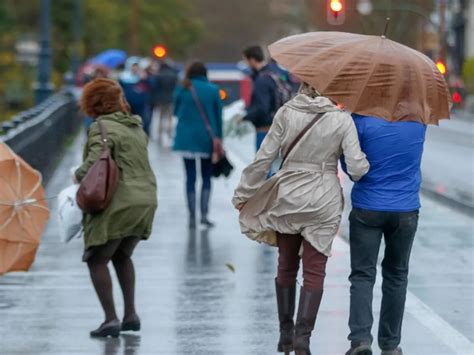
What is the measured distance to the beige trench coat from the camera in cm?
749

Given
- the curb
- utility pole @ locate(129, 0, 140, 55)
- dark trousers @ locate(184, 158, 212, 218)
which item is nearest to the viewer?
dark trousers @ locate(184, 158, 212, 218)

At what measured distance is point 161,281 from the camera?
35.8 feet

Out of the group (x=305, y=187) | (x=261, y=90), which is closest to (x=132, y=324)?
(x=305, y=187)

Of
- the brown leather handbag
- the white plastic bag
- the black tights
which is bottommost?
the black tights

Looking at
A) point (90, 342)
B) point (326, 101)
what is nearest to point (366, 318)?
point (326, 101)

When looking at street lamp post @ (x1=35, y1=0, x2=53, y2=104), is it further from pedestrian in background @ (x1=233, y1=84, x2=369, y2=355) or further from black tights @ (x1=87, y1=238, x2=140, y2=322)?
pedestrian in background @ (x1=233, y1=84, x2=369, y2=355)

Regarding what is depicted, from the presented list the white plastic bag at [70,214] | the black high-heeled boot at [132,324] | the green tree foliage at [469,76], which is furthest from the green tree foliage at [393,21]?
the black high-heeled boot at [132,324]

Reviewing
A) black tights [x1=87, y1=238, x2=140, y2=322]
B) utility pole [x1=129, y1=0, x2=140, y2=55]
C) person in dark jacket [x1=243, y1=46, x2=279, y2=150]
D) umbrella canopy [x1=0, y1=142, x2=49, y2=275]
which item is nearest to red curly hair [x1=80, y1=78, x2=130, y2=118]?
umbrella canopy [x1=0, y1=142, x2=49, y2=275]

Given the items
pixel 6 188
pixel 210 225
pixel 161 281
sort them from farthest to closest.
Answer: pixel 210 225, pixel 161 281, pixel 6 188

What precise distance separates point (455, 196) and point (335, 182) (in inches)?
411

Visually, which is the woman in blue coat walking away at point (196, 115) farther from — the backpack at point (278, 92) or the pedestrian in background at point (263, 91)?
the backpack at point (278, 92)

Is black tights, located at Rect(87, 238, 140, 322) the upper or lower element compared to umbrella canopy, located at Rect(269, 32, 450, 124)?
lower

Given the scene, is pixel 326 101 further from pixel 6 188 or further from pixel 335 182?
pixel 6 188

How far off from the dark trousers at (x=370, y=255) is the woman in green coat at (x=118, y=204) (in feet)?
5.15
